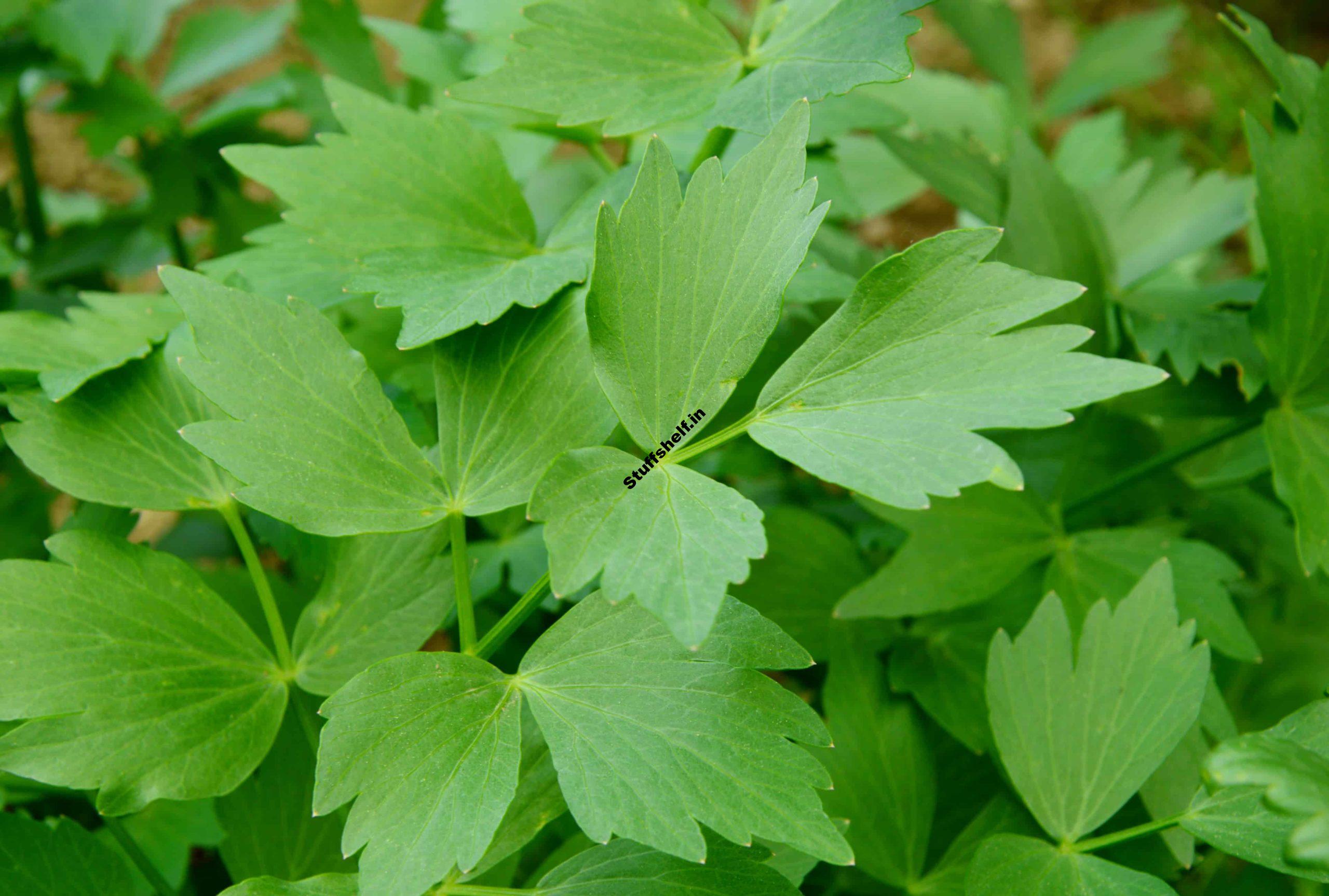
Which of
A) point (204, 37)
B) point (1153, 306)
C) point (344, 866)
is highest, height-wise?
point (204, 37)

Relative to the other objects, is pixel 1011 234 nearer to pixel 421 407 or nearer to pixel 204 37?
pixel 421 407

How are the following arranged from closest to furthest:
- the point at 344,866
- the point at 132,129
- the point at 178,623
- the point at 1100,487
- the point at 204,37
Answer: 1. the point at 178,623
2. the point at 344,866
3. the point at 1100,487
4. the point at 132,129
5. the point at 204,37

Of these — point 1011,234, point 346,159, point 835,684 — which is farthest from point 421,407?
point 1011,234

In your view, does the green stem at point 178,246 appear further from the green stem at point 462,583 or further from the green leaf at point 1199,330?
the green leaf at point 1199,330

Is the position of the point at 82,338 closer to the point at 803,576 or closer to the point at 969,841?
the point at 803,576

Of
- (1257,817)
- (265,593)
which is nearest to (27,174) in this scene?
(265,593)

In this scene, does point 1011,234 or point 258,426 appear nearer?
point 258,426

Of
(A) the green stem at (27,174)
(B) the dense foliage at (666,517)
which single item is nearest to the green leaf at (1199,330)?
(B) the dense foliage at (666,517)
